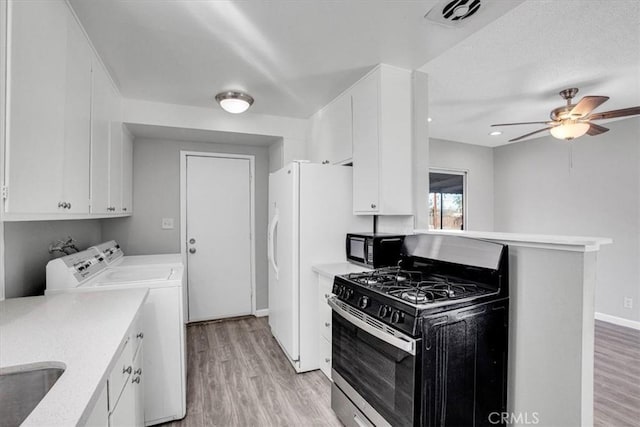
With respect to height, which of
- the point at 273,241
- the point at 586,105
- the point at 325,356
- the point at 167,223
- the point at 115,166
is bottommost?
the point at 325,356

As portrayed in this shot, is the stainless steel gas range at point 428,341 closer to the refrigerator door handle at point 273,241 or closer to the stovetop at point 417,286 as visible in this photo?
the stovetop at point 417,286

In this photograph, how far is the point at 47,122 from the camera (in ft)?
4.33

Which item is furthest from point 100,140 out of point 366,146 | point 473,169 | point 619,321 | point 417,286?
point 619,321

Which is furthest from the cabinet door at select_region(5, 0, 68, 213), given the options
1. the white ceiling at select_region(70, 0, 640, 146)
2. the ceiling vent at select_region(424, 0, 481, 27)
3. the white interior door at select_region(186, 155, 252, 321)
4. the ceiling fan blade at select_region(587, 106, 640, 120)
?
the ceiling fan blade at select_region(587, 106, 640, 120)

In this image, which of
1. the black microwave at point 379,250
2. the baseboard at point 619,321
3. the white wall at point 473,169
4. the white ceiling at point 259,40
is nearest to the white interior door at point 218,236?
the white ceiling at point 259,40

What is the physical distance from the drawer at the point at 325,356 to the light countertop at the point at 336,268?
0.54m

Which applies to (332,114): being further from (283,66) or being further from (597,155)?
(597,155)

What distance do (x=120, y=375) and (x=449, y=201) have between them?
4855 millimetres

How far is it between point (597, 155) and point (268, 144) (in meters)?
4.21

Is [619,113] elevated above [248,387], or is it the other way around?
[619,113]

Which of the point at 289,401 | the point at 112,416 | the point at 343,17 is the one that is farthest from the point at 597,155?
the point at 112,416

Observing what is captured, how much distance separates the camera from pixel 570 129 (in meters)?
2.97

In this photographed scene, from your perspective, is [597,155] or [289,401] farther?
[597,155]

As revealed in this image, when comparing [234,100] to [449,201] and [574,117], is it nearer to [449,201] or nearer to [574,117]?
[574,117]
